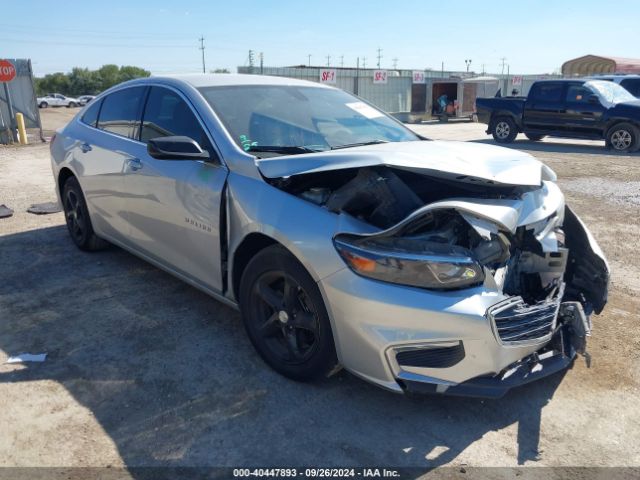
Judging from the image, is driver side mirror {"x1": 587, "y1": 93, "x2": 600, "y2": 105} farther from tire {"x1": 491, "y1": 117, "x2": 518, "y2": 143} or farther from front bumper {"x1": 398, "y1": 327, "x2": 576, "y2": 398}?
front bumper {"x1": 398, "y1": 327, "x2": 576, "y2": 398}

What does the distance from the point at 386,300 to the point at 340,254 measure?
1.03 ft

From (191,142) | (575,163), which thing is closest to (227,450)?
(191,142)

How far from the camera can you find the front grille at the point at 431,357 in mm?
2541

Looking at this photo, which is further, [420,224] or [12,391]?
[12,391]

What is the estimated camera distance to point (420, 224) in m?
2.70

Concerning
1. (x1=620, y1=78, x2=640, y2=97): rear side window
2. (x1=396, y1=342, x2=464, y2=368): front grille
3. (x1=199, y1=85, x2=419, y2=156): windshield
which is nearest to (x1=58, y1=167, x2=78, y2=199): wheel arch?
(x1=199, y1=85, x2=419, y2=156): windshield

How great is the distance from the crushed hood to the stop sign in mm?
15011

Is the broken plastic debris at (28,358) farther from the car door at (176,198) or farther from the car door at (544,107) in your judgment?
the car door at (544,107)

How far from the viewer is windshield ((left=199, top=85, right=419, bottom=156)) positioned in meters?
3.52

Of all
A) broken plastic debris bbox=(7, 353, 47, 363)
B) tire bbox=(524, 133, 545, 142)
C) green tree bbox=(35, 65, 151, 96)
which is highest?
green tree bbox=(35, 65, 151, 96)

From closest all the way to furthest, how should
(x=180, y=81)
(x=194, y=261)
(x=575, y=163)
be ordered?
(x=194, y=261), (x=180, y=81), (x=575, y=163)

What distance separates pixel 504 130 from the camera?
16203 millimetres

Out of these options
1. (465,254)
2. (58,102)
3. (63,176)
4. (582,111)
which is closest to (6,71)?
(63,176)

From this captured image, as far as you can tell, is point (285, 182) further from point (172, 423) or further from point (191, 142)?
point (172, 423)
